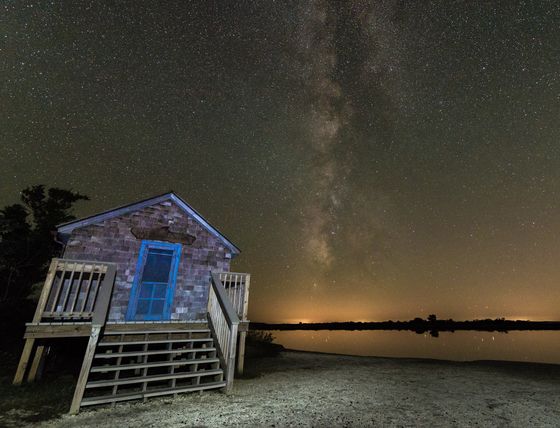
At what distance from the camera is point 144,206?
994cm

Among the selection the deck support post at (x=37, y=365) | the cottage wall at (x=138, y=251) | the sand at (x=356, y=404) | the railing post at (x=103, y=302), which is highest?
the cottage wall at (x=138, y=251)

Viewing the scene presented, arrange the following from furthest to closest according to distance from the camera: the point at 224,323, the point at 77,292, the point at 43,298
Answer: the point at 77,292 < the point at 224,323 < the point at 43,298

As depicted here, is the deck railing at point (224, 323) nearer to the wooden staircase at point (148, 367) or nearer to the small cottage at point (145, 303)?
the small cottage at point (145, 303)

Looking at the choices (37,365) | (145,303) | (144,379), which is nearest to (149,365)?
(144,379)

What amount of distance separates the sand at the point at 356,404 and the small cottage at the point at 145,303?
24.9 inches

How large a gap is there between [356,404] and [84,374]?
506 cm

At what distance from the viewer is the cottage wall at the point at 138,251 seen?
8.79m

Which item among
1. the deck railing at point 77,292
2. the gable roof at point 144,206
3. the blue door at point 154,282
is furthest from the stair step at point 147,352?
the gable roof at point 144,206

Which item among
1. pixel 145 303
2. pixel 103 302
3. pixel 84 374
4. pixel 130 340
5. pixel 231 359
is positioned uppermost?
pixel 145 303

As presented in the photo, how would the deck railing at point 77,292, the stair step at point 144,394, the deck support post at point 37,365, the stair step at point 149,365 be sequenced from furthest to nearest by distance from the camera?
the deck support post at point 37,365 → the deck railing at point 77,292 → the stair step at point 149,365 → the stair step at point 144,394

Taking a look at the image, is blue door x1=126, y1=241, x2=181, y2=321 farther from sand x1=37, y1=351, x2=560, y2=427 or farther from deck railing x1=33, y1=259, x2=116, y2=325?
sand x1=37, y1=351, x2=560, y2=427

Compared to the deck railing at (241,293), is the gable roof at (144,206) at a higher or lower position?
higher

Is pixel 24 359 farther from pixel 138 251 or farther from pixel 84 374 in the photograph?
pixel 138 251

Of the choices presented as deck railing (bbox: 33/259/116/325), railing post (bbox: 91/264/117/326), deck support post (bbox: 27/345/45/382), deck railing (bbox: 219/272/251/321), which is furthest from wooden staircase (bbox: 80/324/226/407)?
deck railing (bbox: 219/272/251/321)
